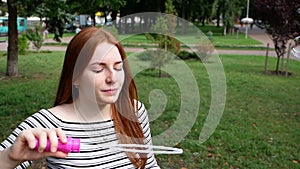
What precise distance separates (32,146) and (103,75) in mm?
406

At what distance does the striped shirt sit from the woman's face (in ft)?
0.53

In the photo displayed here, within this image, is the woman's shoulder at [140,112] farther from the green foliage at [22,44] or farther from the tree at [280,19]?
the green foliage at [22,44]

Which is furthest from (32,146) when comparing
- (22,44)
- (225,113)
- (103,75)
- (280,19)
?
(22,44)

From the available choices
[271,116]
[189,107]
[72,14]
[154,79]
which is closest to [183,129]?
[189,107]

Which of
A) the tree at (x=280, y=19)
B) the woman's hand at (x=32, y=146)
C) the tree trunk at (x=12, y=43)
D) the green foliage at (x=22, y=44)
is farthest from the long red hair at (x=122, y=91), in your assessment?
the green foliage at (x=22, y=44)

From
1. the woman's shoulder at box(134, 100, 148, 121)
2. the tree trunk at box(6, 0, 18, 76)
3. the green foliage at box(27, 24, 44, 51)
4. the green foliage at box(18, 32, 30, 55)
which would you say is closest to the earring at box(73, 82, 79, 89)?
the woman's shoulder at box(134, 100, 148, 121)

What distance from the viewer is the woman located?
126cm

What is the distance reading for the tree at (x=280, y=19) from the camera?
38.5 ft

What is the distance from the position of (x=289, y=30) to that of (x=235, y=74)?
221 cm

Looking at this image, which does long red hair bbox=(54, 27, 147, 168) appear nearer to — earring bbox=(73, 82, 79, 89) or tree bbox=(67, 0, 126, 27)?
earring bbox=(73, 82, 79, 89)

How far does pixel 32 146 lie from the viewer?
0.89 m

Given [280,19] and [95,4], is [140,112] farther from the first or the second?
[280,19]

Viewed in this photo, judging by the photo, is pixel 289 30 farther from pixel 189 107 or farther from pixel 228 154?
pixel 189 107

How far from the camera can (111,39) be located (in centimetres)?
132
